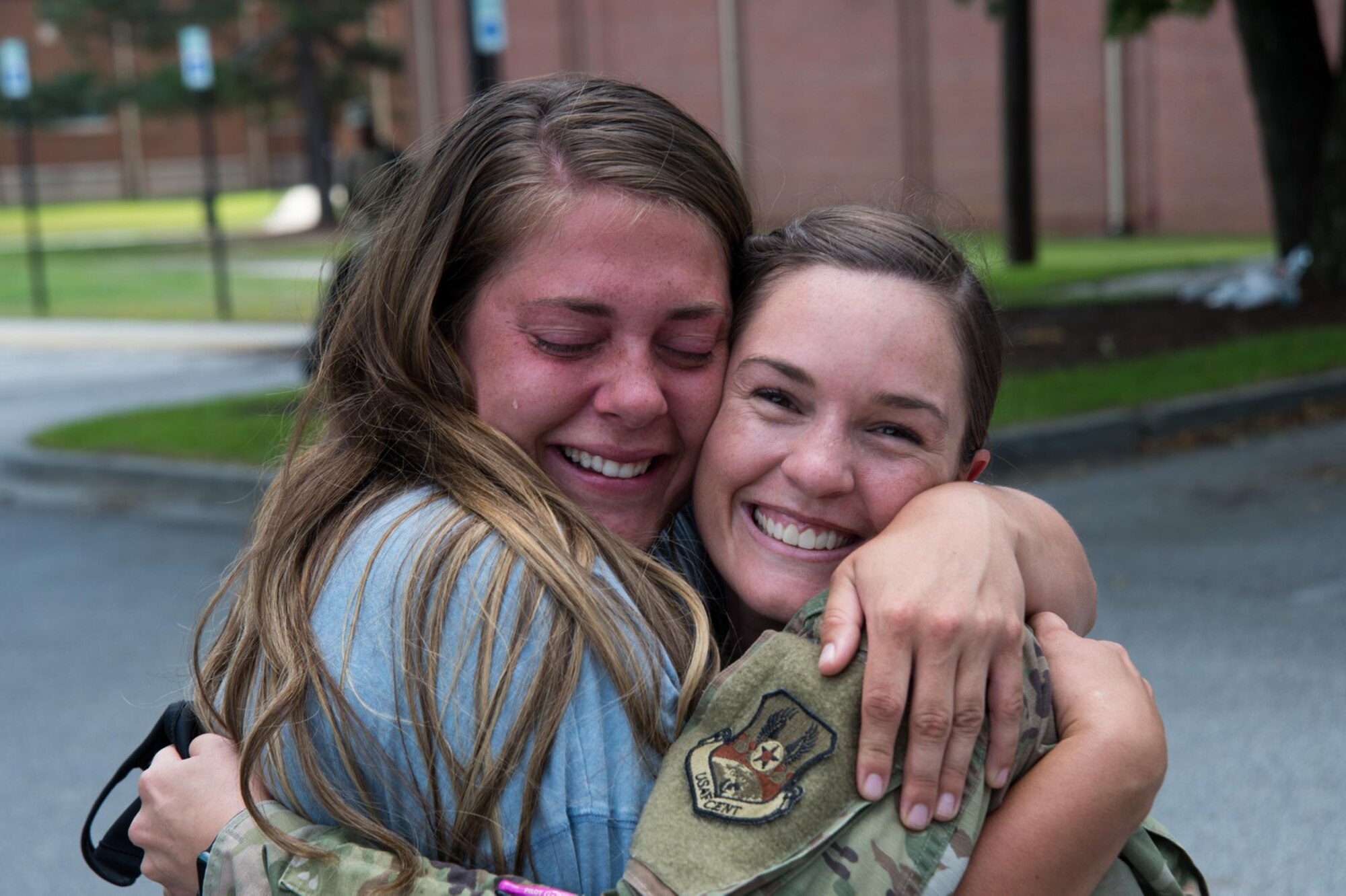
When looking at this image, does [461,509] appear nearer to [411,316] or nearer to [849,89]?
[411,316]

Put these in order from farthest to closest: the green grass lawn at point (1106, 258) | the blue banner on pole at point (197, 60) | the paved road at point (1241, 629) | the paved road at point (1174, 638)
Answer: the blue banner on pole at point (197, 60)
the green grass lawn at point (1106, 258)
the paved road at point (1174, 638)
the paved road at point (1241, 629)

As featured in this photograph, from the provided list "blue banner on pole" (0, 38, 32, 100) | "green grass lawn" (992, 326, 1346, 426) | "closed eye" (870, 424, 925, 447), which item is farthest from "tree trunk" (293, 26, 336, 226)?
"closed eye" (870, 424, 925, 447)

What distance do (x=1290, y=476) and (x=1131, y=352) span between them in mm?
3505

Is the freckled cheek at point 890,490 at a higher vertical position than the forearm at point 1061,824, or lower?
higher

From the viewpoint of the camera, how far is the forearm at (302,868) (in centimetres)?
160

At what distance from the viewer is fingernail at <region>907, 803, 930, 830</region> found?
155cm

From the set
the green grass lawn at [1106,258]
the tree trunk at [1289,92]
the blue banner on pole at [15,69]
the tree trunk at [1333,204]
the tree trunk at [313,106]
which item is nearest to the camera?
the tree trunk at [1333,204]

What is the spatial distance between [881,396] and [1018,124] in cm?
1712

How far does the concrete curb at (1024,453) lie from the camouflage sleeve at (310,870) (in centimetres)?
629

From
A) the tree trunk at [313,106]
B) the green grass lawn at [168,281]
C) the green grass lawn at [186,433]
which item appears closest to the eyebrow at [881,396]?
the green grass lawn at [186,433]

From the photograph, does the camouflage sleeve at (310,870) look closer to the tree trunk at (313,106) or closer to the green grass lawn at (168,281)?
Result: the green grass lawn at (168,281)

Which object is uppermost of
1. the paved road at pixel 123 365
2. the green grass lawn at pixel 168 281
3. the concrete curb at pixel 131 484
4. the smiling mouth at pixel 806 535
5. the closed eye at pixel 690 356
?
the closed eye at pixel 690 356

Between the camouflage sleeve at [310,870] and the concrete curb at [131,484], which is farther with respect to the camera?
the concrete curb at [131,484]

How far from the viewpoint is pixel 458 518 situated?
1.72 m
